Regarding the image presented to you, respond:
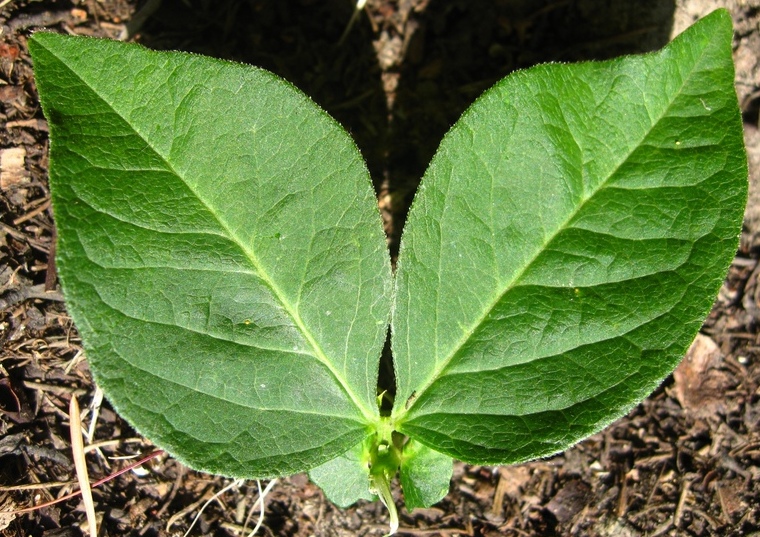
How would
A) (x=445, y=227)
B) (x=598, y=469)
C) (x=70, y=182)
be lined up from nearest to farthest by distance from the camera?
(x=70, y=182), (x=445, y=227), (x=598, y=469)

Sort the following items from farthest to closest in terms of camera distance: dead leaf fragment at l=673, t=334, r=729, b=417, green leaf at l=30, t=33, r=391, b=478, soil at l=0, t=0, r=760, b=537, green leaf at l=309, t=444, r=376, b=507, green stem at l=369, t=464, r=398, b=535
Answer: dead leaf fragment at l=673, t=334, r=729, b=417 < soil at l=0, t=0, r=760, b=537 < green leaf at l=309, t=444, r=376, b=507 < green stem at l=369, t=464, r=398, b=535 < green leaf at l=30, t=33, r=391, b=478

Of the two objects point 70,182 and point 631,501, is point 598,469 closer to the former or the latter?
point 631,501

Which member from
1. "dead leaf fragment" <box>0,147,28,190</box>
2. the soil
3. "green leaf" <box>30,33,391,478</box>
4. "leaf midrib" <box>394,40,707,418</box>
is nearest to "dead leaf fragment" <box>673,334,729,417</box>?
the soil

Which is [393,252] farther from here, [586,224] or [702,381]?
[702,381]

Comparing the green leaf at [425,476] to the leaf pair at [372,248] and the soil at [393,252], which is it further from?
the soil at [393,252]

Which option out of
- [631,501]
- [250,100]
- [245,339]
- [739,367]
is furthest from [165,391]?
[739,367]

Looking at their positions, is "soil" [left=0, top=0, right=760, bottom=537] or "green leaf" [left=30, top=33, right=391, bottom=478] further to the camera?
"soil" [left=0, top=0, right=760, bottom=537]

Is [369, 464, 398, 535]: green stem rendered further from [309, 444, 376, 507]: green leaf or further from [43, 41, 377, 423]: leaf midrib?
[43, 41, 377, 423]: leaf midrib
